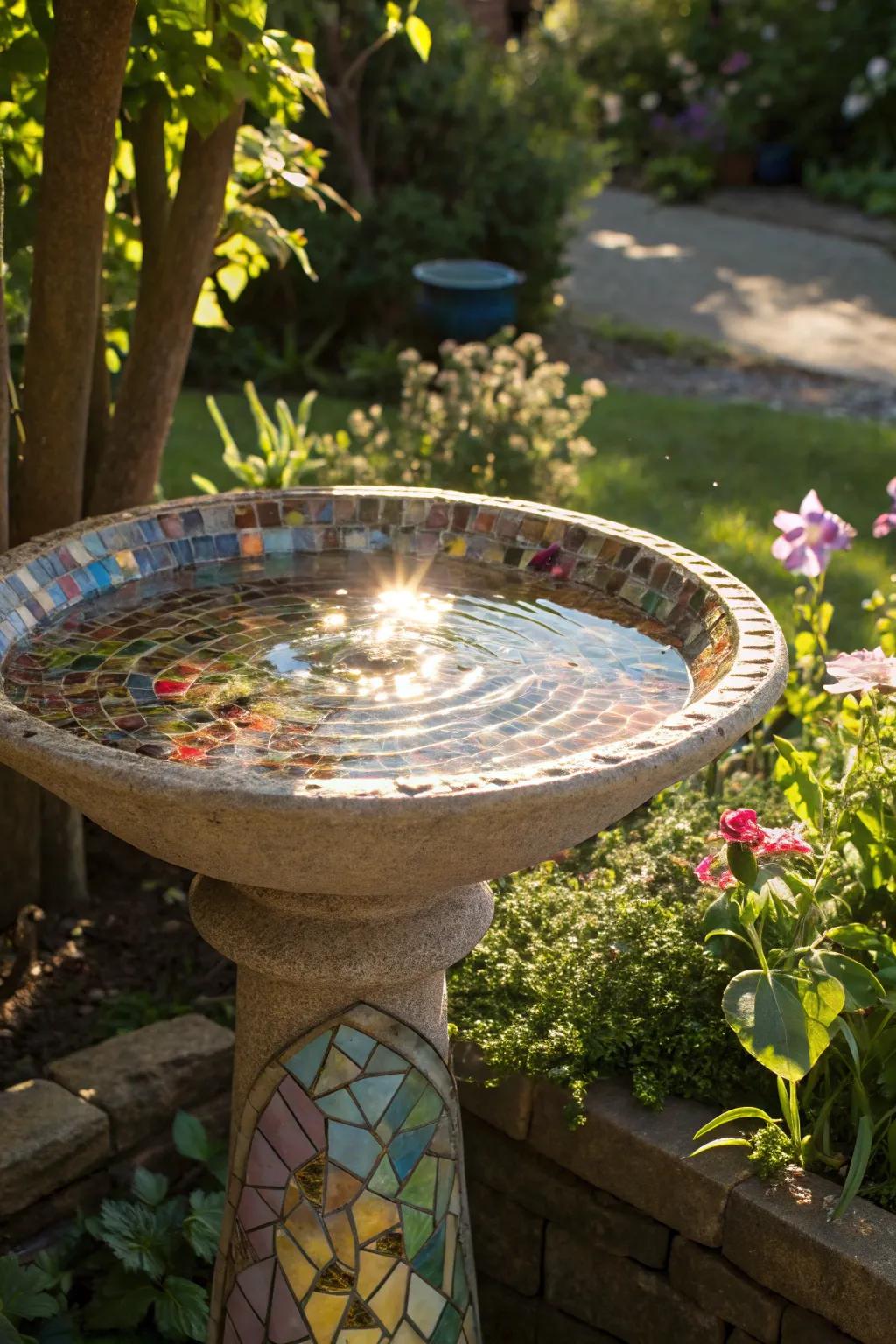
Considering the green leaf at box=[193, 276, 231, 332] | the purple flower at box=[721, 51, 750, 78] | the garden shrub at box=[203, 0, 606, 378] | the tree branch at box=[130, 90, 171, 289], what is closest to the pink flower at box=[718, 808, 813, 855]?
the tree branch at box=[130, 90, 171, 289]

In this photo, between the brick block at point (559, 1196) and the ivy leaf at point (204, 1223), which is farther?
the ivy leaf at point (204, 1223)

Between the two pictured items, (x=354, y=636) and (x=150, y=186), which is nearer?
(x=354, y=636)

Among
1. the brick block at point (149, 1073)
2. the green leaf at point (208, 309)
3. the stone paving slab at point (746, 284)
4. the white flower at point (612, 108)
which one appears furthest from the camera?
the white flower at point (612, 108)

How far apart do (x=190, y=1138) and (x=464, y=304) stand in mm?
5352

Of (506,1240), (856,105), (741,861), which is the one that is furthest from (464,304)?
(856,105)

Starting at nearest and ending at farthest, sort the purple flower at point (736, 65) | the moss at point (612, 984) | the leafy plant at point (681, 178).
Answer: the moss at point (612, 984) → the leafy plant at point (681, 178) → the purple flower at point (736, 65)

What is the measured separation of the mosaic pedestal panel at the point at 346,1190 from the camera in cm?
187

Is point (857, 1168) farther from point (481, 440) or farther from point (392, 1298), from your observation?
point (481, 440)

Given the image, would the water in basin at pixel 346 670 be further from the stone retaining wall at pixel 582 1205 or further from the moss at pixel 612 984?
the stone retaining wall at pixel 582 1205

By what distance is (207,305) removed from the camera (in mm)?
3648

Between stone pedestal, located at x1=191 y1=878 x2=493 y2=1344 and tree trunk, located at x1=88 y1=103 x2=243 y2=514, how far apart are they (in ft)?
4.53

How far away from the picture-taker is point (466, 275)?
7.48 metres

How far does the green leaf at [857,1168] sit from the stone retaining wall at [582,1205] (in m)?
0.02

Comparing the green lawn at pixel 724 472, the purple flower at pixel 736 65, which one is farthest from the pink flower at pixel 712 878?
the purple flower at pixel 736 65
